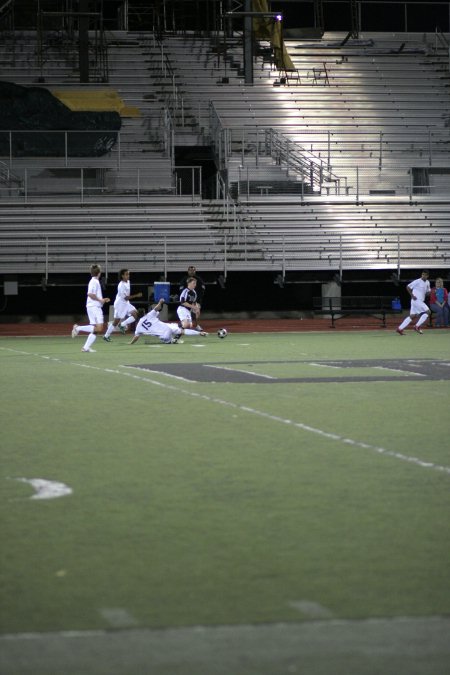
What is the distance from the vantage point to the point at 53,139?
138 ft

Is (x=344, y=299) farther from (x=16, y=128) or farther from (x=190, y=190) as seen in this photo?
(x=16, y=128)

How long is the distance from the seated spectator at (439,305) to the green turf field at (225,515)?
19.3 metres

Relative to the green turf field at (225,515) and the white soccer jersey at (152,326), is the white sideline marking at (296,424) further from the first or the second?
the white soccer jersey at (152,326)

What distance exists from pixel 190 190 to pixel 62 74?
7225 mm

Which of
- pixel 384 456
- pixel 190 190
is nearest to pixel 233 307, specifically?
pixel 190 190

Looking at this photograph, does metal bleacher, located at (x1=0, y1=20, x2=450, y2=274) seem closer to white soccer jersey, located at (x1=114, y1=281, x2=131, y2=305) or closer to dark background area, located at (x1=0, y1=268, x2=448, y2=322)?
dark background area, located at (x1=0, y1=268, x2=448, y2=322)

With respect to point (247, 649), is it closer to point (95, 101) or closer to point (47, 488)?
point (47, 488)

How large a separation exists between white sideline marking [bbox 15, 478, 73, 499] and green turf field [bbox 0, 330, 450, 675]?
0.07m

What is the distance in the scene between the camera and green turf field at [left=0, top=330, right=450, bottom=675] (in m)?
5.52

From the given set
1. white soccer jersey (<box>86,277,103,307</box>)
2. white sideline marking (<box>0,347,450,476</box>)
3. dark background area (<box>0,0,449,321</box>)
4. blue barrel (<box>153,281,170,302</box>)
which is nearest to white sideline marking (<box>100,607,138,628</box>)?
white sideline marking (<box>0,347,450,476</box>)

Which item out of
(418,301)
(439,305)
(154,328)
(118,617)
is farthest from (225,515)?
(439,305)

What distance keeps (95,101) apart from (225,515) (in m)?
37.4

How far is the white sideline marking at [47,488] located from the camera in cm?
843

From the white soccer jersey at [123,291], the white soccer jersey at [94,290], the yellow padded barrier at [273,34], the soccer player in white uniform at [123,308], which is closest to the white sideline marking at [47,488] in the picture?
the white soccer jersey at [94,290]
